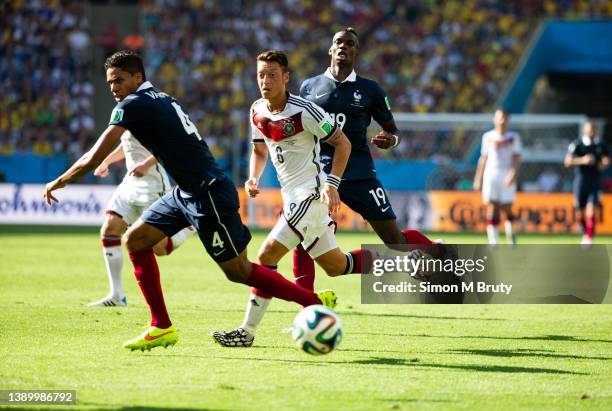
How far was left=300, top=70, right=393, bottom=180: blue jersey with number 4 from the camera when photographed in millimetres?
9266

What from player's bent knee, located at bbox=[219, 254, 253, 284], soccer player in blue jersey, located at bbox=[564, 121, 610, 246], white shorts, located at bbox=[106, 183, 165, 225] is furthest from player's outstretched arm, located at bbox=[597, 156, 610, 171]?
player's bent knee, located at bbox=[219, 254, 253, 284]

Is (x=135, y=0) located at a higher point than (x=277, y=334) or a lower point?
higher

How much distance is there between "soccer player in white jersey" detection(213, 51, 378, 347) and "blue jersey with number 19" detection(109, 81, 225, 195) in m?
0.76

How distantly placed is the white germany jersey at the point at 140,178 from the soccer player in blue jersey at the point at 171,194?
3.09 meters

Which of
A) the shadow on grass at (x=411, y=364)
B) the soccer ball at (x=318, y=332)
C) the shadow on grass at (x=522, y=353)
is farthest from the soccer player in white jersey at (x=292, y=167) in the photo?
Result: the shadow on grass at (x=522, y=353)

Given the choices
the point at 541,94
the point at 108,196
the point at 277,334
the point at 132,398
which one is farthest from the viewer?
the point at 541,94

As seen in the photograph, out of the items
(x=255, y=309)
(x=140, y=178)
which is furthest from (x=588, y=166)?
(x=255, y=309)

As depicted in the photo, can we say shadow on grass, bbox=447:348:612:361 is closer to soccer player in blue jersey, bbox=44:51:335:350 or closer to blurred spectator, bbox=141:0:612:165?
soccer player in blue jersey, bbox=44:51:335:350

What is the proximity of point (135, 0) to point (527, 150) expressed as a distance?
50.7 ft

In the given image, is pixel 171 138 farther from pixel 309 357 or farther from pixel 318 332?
pixel 309 357

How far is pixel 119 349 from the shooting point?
778cm

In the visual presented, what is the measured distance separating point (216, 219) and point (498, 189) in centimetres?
1088

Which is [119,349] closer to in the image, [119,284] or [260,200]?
[119,284]

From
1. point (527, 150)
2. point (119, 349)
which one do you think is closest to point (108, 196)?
point (527, 150)
